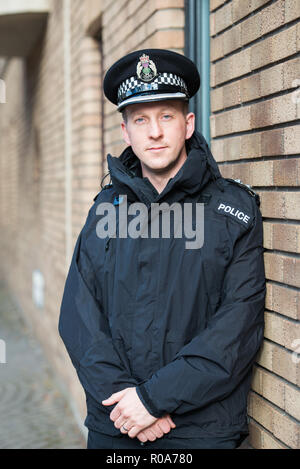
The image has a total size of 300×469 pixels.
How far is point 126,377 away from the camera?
2279 millimetres

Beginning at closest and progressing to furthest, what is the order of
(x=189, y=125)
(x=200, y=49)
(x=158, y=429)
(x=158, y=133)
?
(x=158, y=429) → (x=158, y=133) → (x=189, y=125) → (x=200, y=49)

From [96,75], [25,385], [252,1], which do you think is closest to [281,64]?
[252,1]

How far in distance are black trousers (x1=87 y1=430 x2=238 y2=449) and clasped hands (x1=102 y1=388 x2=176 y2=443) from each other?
0.05 metres

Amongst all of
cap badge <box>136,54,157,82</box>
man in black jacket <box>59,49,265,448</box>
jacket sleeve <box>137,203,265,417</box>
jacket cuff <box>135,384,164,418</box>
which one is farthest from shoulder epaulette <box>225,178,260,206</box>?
jacket cuff <box>135,384,164,418</box>

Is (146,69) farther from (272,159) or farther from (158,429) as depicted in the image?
(158,429)

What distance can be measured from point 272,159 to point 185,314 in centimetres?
65

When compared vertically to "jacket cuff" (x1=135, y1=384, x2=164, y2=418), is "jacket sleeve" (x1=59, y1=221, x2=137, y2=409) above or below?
above

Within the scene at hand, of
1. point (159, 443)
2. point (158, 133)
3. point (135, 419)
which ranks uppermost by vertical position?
point (158, 133)

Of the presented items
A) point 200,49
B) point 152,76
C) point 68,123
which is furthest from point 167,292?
point 68,123

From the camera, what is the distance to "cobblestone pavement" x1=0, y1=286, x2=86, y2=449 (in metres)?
5.09

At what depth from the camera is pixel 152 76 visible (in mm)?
2367

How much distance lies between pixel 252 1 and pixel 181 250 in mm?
997

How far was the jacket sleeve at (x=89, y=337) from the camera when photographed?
2291 mm

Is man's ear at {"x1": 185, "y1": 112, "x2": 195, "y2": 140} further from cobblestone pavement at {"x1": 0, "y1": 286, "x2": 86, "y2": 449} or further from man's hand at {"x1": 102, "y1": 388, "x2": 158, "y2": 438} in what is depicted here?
cobblestone pavement at {"x1": 0, "y1": 286, "x2": 86, "y2": 449}
